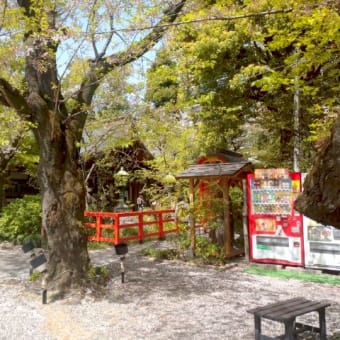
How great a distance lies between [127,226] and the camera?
13445 mm

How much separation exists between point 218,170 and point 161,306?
13.9 feet

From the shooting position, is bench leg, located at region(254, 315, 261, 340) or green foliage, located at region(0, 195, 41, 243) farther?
green foliage, located at region(0, 195, 41, 243)

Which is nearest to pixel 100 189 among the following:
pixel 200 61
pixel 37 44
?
pixel 200 61

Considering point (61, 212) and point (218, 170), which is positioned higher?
point (218, 170)

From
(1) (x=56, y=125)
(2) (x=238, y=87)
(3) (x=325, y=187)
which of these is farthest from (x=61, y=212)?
(2) (x=238, y=87)

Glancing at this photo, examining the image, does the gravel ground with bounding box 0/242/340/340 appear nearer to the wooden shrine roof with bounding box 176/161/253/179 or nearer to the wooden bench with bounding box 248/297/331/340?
the wooden bench with bounding box 248/297/331/340

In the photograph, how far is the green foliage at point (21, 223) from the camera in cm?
1451

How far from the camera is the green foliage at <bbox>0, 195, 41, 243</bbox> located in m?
14.5

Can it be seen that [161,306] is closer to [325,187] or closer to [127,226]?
[325,187]

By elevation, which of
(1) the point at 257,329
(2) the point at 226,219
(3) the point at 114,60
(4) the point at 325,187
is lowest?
(1) the point at 257,329

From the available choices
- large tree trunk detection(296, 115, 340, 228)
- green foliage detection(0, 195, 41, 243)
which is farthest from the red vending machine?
green foliage detection(0, 195, 41, 243)

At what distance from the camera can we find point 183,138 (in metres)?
16.7

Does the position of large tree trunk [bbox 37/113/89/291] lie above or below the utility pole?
below

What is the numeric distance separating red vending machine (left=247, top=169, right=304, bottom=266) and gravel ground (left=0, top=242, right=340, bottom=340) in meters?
0.72
